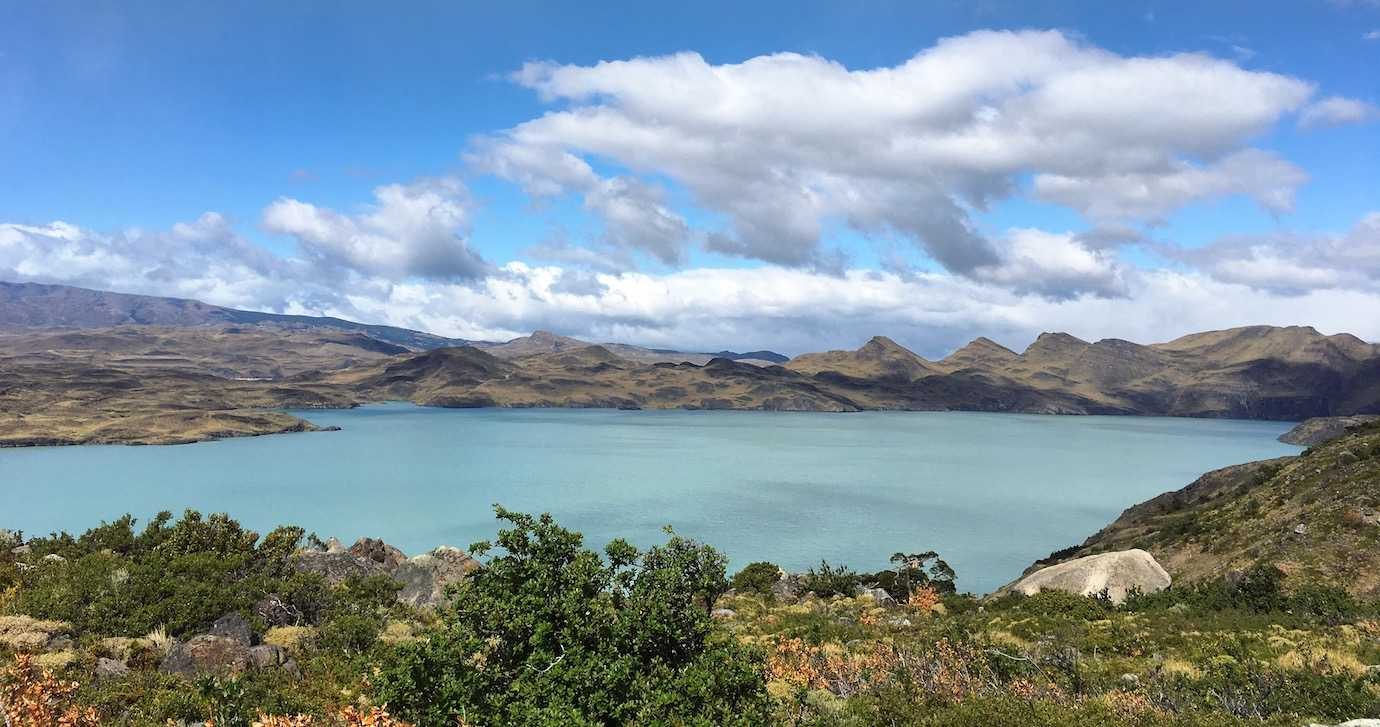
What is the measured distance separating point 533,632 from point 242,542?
32405 mm

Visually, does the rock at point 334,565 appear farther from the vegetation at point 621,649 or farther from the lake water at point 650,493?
the lake water at point 650,493

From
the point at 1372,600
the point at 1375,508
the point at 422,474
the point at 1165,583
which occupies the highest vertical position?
the point at 1375,508

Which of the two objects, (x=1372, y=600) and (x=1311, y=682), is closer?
(x=1311, y=682)

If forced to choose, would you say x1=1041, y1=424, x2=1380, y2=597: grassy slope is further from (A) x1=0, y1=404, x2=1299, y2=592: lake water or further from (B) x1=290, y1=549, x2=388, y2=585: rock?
(B) x1=290, y1=549, x2=388, y2=585: rock

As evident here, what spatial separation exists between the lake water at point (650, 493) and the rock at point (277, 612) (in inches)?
2039

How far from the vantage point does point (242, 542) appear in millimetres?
37812

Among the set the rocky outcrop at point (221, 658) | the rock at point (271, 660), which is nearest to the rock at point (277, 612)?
the rocky outcrop at point (221, 658)

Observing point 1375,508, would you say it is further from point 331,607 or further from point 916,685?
point 331,607

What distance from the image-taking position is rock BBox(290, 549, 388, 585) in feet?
118

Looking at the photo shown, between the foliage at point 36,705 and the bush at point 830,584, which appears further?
the bush at point 830,584

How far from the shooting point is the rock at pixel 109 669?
61.6 ft

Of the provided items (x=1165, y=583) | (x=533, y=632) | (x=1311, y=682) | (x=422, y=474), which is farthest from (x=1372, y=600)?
(x=422, y=474)

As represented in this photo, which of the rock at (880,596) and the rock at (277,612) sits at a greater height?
the rock at (277,612)

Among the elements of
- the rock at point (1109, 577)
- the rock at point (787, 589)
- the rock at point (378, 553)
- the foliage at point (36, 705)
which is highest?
the foliage at point (36, 705)
